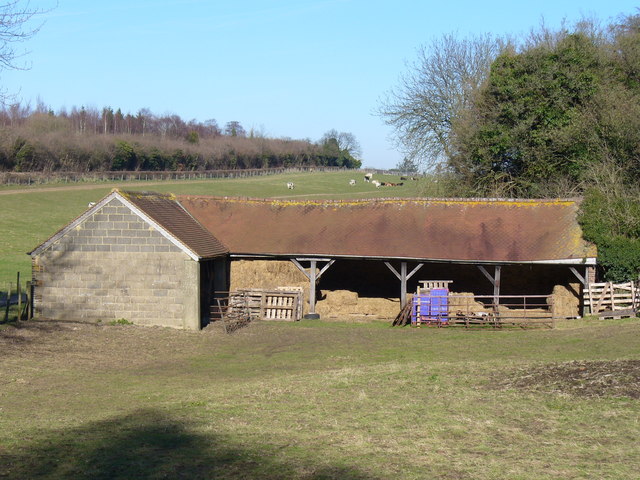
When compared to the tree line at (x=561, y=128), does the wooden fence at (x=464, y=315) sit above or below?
below

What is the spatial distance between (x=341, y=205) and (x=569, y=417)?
70.6ft

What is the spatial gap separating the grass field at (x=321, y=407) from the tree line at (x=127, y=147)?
65866mm

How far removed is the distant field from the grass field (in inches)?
744

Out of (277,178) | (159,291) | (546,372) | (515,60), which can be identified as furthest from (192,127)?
(546,372)

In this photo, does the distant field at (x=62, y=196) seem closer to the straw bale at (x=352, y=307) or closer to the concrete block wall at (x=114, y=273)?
the concrete block wall at (x=114, y=273)

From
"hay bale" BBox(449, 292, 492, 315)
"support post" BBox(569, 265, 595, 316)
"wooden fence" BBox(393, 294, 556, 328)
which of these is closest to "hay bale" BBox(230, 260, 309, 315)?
"wooden fence" BBox(393, 294, 556, 328)

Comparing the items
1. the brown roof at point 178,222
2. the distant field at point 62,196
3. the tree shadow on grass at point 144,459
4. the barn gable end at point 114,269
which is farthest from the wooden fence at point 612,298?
the distant field at point 62,196

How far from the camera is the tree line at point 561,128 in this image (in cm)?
3366

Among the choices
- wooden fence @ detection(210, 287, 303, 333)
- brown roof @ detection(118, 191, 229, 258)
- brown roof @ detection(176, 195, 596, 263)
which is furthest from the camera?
wooden fence @ detection(210, 287, 303, 333)

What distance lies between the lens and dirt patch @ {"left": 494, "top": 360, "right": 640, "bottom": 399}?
1422cm

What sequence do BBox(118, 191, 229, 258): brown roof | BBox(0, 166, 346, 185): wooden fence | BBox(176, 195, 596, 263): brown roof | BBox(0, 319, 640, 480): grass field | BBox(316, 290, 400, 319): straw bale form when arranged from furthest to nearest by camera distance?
BBox(0, 166, 346, 185): wooden fence → BBox(316, 290, 400, 319): straw bale → BBox(176, 195, 596, 263): brown roof → BBox(118, 191, 229, 258): brown roof → BBox(0, 319, 640, 480): grass field

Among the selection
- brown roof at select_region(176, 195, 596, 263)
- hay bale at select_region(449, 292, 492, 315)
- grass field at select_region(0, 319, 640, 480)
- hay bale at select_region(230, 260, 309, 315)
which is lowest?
grass field at select_region(0, 319, 640, 480)

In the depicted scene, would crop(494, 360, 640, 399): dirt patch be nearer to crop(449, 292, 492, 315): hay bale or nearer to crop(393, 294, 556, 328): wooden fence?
crop(393, 294, 556, 328): wooden fence

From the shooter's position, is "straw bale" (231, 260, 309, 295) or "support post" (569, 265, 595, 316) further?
"straw bale" (231, 260, 309, 295)
